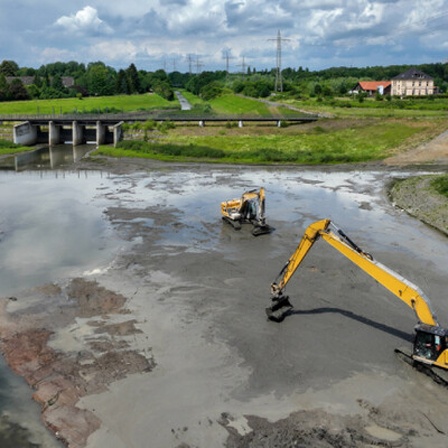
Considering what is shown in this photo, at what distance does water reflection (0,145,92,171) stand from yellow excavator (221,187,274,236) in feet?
120

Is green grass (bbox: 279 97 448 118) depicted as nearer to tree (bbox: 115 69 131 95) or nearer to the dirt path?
the dirt path

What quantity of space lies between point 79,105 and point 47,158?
64.2 m

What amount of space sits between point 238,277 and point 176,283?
129 inches

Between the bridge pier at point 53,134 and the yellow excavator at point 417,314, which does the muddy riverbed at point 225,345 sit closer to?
the yellow excavator at point 417,314

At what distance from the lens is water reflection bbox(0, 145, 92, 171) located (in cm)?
6694

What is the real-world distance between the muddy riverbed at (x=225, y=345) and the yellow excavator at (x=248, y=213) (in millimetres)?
781

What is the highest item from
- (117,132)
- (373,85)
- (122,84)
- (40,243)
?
(122,84)

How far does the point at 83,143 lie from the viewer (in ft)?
295

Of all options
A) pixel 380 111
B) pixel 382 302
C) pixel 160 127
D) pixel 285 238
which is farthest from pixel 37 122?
pixel 382 302

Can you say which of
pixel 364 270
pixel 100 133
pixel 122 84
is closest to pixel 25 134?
pixel 100 133

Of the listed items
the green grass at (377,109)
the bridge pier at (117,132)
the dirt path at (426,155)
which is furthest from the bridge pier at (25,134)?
the dirt path at (426,155)

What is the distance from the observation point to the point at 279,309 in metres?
22.8

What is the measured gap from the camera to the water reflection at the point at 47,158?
2635 inches

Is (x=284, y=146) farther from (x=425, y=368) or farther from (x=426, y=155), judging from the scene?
(x=425, y=368)
